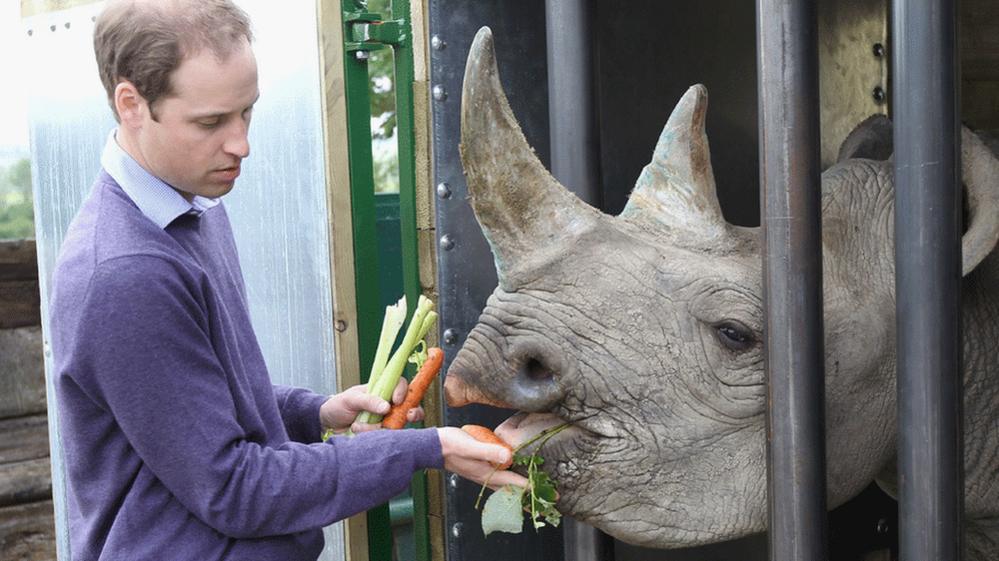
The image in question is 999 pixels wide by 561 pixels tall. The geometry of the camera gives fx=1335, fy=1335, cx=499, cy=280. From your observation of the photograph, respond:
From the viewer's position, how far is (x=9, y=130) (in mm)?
5406

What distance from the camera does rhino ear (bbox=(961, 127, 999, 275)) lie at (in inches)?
104

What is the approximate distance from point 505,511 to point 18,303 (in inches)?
138

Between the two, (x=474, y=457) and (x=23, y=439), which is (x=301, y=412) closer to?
(x=474, y=457)

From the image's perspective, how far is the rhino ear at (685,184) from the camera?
2.73m

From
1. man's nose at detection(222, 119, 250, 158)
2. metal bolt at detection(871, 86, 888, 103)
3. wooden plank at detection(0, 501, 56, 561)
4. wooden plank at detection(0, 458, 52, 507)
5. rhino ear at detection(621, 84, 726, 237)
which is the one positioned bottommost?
wooden plank at detection(0, 501, 56, 561)

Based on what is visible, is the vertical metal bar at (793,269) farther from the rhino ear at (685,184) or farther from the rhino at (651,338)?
the rhino ear at (685,184)

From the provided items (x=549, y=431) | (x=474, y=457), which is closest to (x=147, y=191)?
(x=474, y=457)

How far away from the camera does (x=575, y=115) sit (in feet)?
9.66

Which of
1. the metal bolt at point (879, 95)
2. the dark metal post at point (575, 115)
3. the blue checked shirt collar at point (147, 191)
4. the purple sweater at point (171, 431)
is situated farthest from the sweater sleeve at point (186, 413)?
the metal bolt at point (879, 95)

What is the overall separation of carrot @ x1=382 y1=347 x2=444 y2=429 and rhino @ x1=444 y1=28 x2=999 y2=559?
13.0 inches

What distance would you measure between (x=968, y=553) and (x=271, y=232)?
76.8 inches

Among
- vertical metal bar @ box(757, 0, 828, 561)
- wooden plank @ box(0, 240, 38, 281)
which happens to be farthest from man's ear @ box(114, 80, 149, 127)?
wooden plank @ box(0, 240, 38, 281)

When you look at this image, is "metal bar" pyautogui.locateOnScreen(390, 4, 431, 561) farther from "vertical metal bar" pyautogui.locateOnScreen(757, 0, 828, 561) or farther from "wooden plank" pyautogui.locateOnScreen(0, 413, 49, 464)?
"wooden plank" pyautogui.locateOnScreen(0, 413, 49, 464)

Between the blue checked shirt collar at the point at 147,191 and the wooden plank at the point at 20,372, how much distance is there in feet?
10.8
